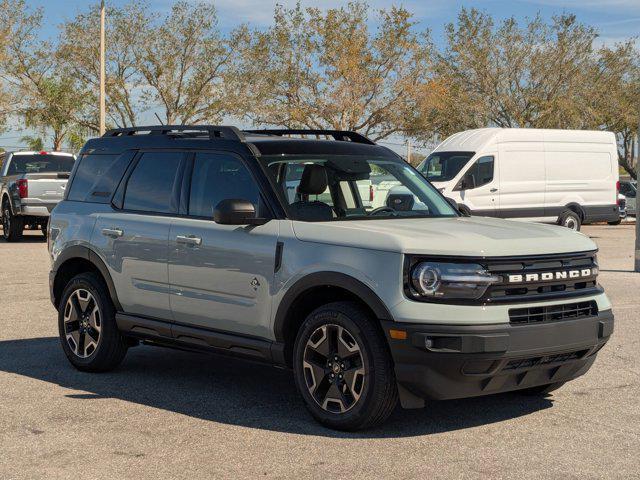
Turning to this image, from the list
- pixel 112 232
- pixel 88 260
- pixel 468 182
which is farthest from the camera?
pixel 468 182

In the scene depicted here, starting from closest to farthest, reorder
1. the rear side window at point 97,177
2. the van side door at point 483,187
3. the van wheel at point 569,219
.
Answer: the rear side window at point 97,177
the van side door at point 483,187
the van wheel at point 569,219

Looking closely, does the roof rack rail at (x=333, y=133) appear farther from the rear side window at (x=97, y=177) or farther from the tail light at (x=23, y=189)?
the tail light at (x=23, y=189)

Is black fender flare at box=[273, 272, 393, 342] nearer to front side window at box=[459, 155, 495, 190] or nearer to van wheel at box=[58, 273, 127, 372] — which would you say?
van wheel at box=[58, 273, 127, 372]

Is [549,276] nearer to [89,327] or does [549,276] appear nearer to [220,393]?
[220,393]

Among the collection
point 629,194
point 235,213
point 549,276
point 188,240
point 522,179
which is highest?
point 235,213

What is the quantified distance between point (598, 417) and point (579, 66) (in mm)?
46075

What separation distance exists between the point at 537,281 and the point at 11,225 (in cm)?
1794

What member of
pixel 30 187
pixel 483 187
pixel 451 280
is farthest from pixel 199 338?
pixel 483 187

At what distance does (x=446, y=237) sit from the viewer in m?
5.59

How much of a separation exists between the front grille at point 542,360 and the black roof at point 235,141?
2045 mm

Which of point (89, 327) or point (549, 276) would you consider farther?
point (89, 327)

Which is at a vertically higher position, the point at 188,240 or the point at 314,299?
the point at 188,240

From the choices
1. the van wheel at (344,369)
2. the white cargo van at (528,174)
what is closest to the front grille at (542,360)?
the van wheel at (344,369)

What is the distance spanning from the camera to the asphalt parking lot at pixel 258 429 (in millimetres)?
5023
